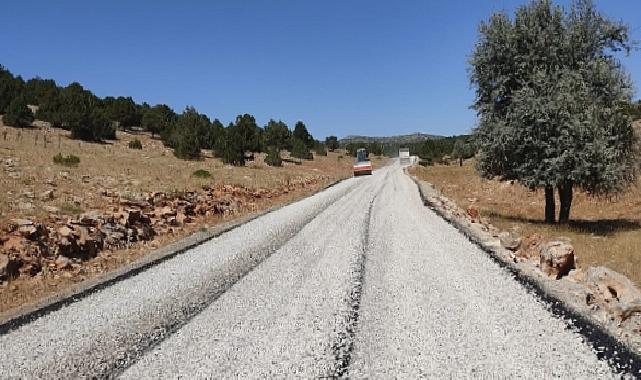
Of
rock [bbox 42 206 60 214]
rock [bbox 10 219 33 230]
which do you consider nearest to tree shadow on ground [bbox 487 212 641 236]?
rock [bbox 42 206 60 214]

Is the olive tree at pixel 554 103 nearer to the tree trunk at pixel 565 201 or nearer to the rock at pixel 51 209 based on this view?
the tree trunk at pixel 565 201

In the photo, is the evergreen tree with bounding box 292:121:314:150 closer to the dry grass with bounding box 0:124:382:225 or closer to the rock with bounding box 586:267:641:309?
the dry grass with bounding box 0:124:382:225

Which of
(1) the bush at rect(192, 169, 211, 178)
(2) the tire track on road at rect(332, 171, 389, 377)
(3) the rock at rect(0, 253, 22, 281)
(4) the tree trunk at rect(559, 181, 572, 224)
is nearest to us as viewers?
(2) the tire track on road at rect(332, 171, 389, 377)

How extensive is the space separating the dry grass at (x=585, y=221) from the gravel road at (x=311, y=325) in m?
3.76

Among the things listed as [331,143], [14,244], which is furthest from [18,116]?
[331,143]

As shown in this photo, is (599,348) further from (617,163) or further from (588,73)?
(588,73)

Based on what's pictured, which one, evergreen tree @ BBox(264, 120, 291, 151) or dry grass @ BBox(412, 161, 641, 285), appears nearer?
dry grass @ BBox(412, 161, 641, 285)

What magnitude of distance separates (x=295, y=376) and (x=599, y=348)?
348 cm

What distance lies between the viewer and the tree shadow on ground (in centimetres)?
1653

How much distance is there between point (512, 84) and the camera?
1883 centimetres

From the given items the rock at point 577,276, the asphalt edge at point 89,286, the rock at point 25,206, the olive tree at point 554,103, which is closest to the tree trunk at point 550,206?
the olive tree at point 554,103

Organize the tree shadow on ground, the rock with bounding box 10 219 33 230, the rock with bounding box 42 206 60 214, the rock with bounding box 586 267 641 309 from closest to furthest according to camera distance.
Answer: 1. the rock with bounding box 586 267 641 309
2. the rock with bounding box 10 219 33 230
3. the rock with bounding box 42 206 60 214
4. the tree shadow on ground

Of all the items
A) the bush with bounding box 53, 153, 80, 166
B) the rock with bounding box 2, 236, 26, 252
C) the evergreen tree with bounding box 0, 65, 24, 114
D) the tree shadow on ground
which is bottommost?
the tree shadow on ground

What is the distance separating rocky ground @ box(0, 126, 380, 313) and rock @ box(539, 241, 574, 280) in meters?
9.53
